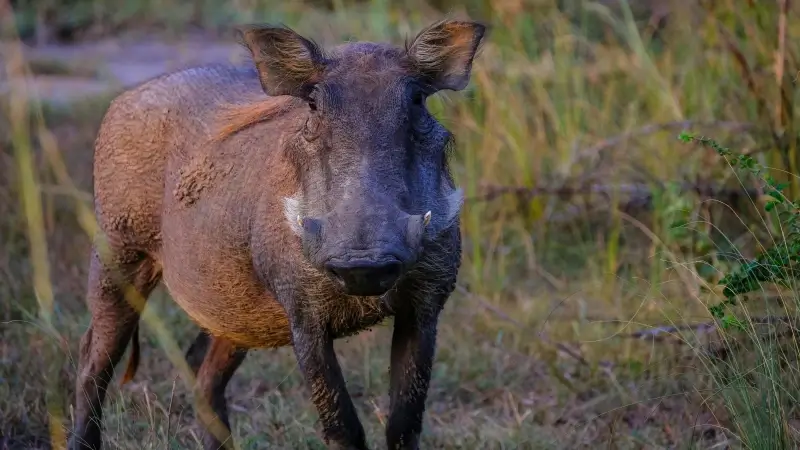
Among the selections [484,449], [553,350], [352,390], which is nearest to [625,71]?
[553,350]

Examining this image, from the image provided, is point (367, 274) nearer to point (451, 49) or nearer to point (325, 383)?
point (325, 383)

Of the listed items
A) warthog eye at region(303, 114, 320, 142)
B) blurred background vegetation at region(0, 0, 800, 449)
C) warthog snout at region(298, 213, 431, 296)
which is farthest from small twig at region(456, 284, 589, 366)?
warthog snout at region(298, 213, 431, 296)

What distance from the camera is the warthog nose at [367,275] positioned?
2.84 m

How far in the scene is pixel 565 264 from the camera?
6.14 metres

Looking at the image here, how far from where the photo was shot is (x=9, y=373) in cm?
471

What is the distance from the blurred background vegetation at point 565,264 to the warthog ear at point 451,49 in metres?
0.42

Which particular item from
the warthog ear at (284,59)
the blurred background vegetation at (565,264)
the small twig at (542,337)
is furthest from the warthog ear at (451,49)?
the small twig at (542,337)

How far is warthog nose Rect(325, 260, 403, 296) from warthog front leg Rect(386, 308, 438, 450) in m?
0.57

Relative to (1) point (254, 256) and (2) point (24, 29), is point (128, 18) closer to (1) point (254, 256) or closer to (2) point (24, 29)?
(2) point (24, 29)

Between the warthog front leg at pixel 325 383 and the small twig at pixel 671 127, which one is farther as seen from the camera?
the small twig at pixel 671 127

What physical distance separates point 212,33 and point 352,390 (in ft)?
22.2

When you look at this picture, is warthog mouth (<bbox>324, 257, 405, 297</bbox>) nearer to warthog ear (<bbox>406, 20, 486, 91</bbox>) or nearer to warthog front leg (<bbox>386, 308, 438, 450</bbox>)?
warthog front leg (<bbox>386, 308, 438, 450</bbox>)

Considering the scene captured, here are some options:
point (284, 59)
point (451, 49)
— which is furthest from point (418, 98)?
point (284, 59)

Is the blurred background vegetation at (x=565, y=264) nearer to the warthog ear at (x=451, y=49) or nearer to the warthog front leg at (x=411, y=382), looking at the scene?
the warthog ear at (x=451, y=49)
